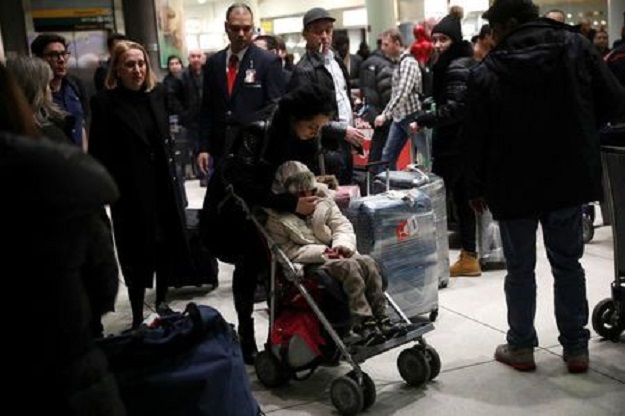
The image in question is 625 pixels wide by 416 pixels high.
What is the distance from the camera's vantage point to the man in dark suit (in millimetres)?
5199

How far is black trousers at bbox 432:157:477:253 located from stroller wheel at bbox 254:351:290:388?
226 centimetres

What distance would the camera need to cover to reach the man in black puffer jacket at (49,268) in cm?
161

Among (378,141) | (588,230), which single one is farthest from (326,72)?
(588,230)

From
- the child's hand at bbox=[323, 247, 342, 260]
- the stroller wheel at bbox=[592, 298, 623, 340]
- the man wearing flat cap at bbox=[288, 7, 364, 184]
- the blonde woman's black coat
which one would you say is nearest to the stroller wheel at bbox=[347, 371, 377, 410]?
the child's hand at bbox=[323, 247, 342, 260]

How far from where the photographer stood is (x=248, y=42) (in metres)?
5.30

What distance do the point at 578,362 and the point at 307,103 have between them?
5.56ft

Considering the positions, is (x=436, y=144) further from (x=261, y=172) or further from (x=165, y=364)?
(x=165, y=364)

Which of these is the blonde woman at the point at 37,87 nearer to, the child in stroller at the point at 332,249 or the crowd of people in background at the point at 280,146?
the crowd of people in background at the point at 280,146

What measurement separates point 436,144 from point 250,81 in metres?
1.44

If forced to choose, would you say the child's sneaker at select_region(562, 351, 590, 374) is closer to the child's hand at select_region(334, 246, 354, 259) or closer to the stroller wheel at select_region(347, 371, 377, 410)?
the stroller wheel at select_region(347, 371, 377, 410)

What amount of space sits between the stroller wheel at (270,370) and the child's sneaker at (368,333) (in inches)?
16.4

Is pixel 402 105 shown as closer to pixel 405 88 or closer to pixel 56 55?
pixel 405 88

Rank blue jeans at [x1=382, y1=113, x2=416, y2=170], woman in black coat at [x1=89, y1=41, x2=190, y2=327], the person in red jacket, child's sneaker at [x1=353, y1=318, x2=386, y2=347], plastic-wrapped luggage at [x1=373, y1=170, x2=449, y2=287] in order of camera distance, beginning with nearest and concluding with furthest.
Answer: child's sneaker at [x1=353, y1=318, x2=386, y2=347] < woman in black coat at [x1=89, y1=41, x2=190, y2=327] < plastic-wrapped luggage at [x1=373, y1=170, x2=449, y2=287] < blue jeans at [x1=382, y1=113, x2=416, y2=170] < the person in red jacket

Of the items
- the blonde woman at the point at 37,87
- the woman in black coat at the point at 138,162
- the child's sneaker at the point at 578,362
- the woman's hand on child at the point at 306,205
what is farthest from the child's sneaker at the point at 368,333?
the blonde woman at the point at 37,87
